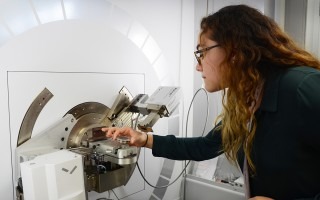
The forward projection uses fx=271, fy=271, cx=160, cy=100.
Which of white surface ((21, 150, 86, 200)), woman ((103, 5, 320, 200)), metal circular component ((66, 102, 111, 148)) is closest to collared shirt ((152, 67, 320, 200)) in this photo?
woman ((103, 5, 320, 200))

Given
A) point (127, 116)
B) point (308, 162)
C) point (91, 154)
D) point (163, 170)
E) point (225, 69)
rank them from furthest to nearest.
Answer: point (163, 170) < point (127, 116) < point (91, 154) < point (225, 69) < point (308, 162)

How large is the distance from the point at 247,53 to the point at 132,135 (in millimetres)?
620

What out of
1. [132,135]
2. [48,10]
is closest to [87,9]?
[48,10]

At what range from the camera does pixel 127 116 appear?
1.56 m

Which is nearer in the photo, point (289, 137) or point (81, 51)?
point (289, 137)

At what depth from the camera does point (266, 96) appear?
0.87m

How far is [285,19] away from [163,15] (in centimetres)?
99

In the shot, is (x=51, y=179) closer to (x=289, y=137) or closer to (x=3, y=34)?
(x=3, y=34)

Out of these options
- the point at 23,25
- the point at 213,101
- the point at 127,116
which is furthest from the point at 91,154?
the point at 213,101

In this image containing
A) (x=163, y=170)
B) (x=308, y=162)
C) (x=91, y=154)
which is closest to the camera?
(x=308, y=162)

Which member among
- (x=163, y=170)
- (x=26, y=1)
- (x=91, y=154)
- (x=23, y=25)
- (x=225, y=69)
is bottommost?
(x=163, y=170)

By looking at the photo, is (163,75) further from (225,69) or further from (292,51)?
(292,51)

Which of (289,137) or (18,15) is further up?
(18,15)

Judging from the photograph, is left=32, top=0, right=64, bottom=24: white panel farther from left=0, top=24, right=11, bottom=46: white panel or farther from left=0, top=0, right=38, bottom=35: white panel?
left=0, top=24, right=11, bottom=46: white panel
